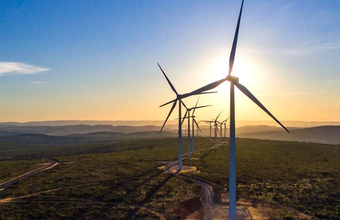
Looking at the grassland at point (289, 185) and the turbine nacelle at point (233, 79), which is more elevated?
the turbine nacelle at point (233, 79)

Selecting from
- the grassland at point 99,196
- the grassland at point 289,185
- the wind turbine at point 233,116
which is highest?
the wind turbine at point 233,116

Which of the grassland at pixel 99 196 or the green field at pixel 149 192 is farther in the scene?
the green field at pixel 149 192

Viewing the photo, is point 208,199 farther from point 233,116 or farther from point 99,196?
point 99,196

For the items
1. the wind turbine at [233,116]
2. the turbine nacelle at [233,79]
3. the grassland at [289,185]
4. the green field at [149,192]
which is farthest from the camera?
the grassland at [289,185]

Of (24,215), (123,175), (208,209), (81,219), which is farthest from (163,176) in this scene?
(24,215)

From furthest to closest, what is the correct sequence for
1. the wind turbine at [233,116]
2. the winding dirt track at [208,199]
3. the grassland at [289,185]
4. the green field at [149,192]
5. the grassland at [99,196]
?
the grassland at [289,185], the green field at [149,192], the grassland at [99,196], the winding dirt track at [208,199], the wind turbine at [233,116]

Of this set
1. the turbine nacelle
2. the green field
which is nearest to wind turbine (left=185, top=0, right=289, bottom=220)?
the turbine nacelle

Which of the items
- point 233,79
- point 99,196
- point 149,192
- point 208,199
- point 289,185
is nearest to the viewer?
point 233,79

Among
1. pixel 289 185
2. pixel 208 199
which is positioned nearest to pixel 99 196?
pixel 208 199

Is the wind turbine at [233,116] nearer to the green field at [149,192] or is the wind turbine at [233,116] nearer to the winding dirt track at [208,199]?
the winding dirt track at [208,199]

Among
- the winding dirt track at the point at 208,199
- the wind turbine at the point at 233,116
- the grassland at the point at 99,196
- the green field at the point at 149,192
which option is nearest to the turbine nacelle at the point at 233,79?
the wind turbine at the point at 233,116

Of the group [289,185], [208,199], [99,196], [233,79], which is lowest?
[99,196]
